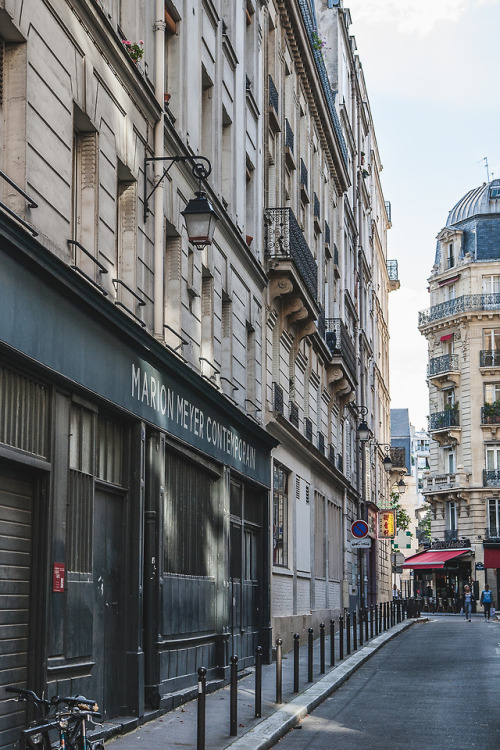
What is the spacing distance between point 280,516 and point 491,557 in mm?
44959

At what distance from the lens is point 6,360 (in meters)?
9.95

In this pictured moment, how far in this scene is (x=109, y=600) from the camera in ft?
43.4

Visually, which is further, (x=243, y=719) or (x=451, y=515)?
(x=451, y=515)

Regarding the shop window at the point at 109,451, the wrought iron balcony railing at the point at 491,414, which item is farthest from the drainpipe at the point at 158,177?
the wrought iron balcony railing at the point at 491,414

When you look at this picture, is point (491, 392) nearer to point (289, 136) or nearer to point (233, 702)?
point (289, 136)

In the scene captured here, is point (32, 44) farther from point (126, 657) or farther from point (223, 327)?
point (223, 327)

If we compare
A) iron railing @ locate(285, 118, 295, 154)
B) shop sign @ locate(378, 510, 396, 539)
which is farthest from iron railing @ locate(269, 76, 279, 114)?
shop sign @ locate(378, 510, 396, 539)

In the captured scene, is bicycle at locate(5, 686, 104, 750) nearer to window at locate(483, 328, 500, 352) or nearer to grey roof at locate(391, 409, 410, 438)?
window at locate(483, 328, 500, 352)

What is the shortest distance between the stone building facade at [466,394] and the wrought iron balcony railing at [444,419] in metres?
0.06

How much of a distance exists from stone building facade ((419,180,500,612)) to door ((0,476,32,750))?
60730 millimetres

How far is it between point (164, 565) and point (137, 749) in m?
4.40

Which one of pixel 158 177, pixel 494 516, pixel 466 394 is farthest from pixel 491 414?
pixel 158 177

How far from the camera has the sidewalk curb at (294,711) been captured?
39.0 feet

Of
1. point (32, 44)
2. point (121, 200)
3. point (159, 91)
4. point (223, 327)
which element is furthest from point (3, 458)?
point (223, 327)
